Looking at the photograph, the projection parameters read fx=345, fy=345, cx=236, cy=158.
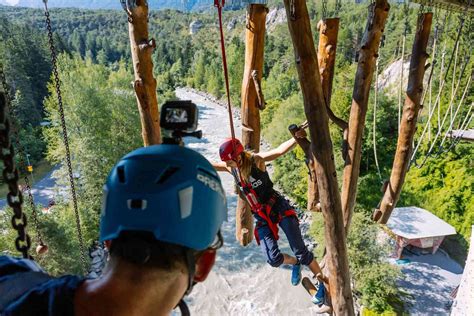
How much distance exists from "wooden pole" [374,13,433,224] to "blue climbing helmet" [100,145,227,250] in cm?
291

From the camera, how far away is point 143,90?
327 cm

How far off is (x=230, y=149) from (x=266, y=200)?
2.36 ft

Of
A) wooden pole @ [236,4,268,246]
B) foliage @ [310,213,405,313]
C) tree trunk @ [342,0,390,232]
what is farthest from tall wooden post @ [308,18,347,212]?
foliage @ [310,213,405,313]

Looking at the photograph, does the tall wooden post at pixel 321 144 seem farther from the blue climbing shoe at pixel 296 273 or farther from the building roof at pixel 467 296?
the building roof at pixel 467 296

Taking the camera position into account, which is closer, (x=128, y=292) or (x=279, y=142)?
(x=128, y=292)

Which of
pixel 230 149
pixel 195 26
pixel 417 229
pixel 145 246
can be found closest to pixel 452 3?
pixel 230 149

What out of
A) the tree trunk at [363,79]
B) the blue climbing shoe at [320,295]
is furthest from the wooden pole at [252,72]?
the blue climbing shoe at [320,295]

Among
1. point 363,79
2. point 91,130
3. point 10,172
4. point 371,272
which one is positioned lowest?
point 371,272

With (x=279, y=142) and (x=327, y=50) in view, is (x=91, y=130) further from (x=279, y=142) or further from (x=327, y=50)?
(x=327, y=50)

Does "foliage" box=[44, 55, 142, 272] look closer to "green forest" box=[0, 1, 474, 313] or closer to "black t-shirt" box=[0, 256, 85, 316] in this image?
"green forest" box=[0, 1, 474, 313]

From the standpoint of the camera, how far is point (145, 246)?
837 mm

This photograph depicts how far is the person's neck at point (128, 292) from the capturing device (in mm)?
773

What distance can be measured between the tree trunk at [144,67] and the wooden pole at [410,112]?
2407 mm

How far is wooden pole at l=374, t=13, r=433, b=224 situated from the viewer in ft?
10.2
